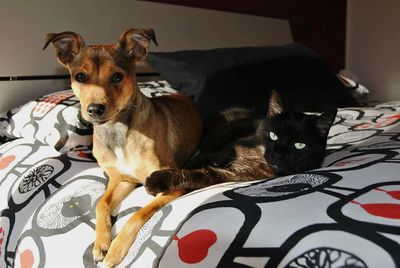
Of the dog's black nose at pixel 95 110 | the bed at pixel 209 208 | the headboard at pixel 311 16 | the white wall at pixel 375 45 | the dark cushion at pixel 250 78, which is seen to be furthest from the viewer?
the white wall at pixel 375 45

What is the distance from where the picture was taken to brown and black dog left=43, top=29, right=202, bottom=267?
1188mm

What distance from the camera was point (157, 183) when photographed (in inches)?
47.7

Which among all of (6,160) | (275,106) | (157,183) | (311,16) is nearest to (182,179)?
(157,183)

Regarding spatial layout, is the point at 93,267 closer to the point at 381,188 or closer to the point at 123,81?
the point at 123,81

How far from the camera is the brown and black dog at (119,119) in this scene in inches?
46.8

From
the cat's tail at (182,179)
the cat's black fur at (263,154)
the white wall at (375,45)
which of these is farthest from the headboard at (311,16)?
the cat's tail at (182,179)

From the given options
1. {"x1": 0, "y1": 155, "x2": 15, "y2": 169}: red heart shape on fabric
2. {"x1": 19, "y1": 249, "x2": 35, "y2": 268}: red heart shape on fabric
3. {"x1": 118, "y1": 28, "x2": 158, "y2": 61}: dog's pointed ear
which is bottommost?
{"x1": 19, "y1": 249, "x2": 35, "y2": 268}: red heart shape on fabric

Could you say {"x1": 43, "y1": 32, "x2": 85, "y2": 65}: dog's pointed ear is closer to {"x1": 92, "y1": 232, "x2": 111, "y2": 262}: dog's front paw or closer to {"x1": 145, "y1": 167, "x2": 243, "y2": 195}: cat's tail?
{"x1": 145, "y1": 167, "x2": 243, "y2": 195}: cat's tail

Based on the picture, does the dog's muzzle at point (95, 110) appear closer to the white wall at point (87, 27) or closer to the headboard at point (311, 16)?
the white wall at point (87, 27)

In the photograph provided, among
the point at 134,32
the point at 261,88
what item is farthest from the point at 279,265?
the point at 261,88

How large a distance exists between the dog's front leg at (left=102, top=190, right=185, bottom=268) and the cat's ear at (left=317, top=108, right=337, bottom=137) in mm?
601

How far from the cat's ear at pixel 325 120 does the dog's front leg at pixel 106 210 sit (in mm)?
679

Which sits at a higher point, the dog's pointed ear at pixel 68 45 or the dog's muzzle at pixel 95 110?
the dog's pointed ear at pixel 68 45

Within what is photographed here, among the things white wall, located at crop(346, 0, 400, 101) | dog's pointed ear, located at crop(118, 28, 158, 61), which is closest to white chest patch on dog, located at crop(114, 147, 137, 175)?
dog's pointed ear, located at crop(118, 28, 158, 61)
